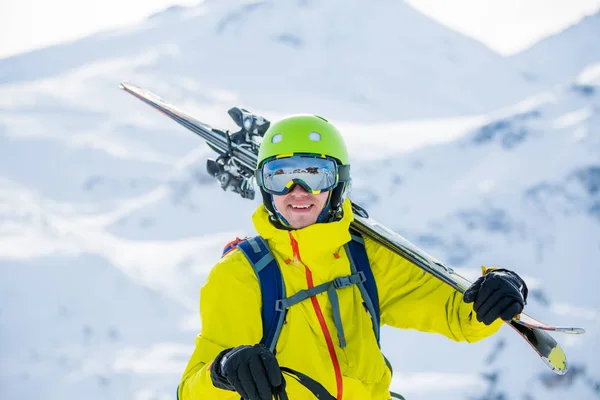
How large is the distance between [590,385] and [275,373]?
17659 millimetres

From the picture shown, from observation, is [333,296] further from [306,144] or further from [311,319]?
[306,144]

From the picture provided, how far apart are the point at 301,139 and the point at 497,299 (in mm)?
1481

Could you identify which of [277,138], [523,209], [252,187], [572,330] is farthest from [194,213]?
[572,330]

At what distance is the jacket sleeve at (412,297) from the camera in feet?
13.0

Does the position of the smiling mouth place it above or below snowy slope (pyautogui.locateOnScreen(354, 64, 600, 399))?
below

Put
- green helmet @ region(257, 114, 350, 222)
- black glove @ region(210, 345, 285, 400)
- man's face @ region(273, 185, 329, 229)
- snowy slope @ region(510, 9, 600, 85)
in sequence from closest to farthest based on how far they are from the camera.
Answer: black glove @ region(210, 345, 285, 400)
man's face @ region(273, 185, 329, 229)
green helmet @ region(257, 114, 350, 222)
snowy slope @ region(510, 9, 600, 85)

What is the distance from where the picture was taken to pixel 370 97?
69.3 meters

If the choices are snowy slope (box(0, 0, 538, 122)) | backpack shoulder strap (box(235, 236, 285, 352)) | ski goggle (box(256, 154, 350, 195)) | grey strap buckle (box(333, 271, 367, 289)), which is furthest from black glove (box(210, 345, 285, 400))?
snowy slope (box(0, 0, 538, 122))

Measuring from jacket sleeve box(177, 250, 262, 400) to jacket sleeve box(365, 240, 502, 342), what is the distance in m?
0.87

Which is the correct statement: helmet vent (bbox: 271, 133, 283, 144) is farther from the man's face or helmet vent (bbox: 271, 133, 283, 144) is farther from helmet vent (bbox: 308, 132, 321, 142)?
the man's face

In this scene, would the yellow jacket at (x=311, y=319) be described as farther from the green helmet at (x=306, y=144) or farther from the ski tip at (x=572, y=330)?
the ski tip at (x=572, y=330)

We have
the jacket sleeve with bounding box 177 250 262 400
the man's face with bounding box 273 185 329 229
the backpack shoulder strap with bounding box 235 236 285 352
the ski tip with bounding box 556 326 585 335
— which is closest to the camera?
the ski tip with bounding box 556 326 585 335

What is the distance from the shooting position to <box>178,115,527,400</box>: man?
3512 mm

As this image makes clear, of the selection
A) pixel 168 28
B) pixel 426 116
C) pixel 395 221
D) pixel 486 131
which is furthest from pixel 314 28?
pixel 395 221
